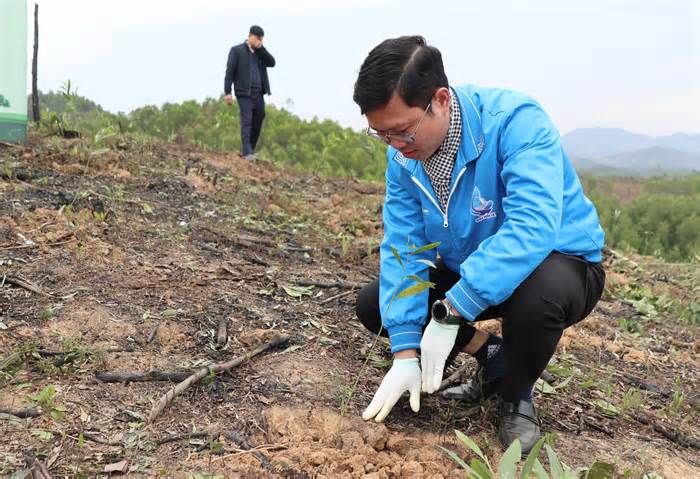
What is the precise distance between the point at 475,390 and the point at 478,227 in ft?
1.78

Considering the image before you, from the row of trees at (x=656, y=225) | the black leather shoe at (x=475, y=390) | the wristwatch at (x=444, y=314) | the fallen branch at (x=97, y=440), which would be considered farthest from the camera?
the row of trees at (x=656, y=225)

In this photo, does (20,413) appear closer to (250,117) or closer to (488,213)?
(488,213)

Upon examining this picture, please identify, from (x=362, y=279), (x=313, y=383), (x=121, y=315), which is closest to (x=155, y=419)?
(x=313, y=383)

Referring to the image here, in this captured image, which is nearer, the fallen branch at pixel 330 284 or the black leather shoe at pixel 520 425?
the black leather shoe at pixel 520 425

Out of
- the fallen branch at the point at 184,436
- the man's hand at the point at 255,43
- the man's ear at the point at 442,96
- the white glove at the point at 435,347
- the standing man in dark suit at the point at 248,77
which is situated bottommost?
the fallen branch at the point at 184,436

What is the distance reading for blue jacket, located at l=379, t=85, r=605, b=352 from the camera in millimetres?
1641

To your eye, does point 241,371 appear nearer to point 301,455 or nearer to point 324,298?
point 301,455

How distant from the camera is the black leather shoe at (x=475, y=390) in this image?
6.52 feet

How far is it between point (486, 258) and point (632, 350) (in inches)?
61.1

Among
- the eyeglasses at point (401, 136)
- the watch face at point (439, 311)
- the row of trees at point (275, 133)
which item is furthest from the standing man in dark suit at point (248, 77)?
the watch face at point (439, 311)

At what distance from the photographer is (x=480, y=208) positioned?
5.90 ft

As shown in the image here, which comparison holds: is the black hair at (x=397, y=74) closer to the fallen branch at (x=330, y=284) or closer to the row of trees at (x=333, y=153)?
the fallen branch at (x=330, y=284)

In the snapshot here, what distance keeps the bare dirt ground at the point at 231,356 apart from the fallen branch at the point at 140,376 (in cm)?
2

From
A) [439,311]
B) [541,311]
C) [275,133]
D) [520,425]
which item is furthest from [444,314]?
[275,133]
